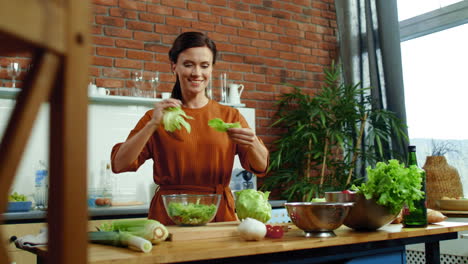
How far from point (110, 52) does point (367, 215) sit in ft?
10.1

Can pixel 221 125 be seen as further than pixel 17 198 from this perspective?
No

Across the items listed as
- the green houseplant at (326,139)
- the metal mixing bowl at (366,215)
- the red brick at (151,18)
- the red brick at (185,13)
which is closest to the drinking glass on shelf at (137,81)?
the red brick at (151,18)

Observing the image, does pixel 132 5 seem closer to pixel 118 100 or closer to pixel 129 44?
pixel 129 44

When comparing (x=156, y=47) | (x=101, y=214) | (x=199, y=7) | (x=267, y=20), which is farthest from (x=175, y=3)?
(x=101, y=214)

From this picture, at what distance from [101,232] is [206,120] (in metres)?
0.97

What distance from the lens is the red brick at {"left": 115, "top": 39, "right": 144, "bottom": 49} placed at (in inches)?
171

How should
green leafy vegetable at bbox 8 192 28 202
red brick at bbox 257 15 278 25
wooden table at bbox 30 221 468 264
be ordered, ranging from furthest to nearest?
red brick at bbox 257 15 278 25 < green leafy vegetable at bbox 8 192 28 202 < wooden table at bbox 30 221 468 264

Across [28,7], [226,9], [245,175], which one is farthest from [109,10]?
[28,7]

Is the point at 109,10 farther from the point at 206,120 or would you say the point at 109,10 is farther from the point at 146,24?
the point at 206,120

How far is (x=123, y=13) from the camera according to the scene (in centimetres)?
441

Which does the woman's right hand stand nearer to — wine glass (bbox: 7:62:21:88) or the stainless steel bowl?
the stainless steel bowl

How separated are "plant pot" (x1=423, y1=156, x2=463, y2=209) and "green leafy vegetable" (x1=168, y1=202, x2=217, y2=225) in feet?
7.63

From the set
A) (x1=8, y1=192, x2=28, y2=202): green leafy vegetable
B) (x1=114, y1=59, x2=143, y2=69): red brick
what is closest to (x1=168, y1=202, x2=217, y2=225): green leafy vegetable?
(x1=8, y1=192, x2=28, y2=202): green leafy vegetable

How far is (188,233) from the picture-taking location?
163 cm
